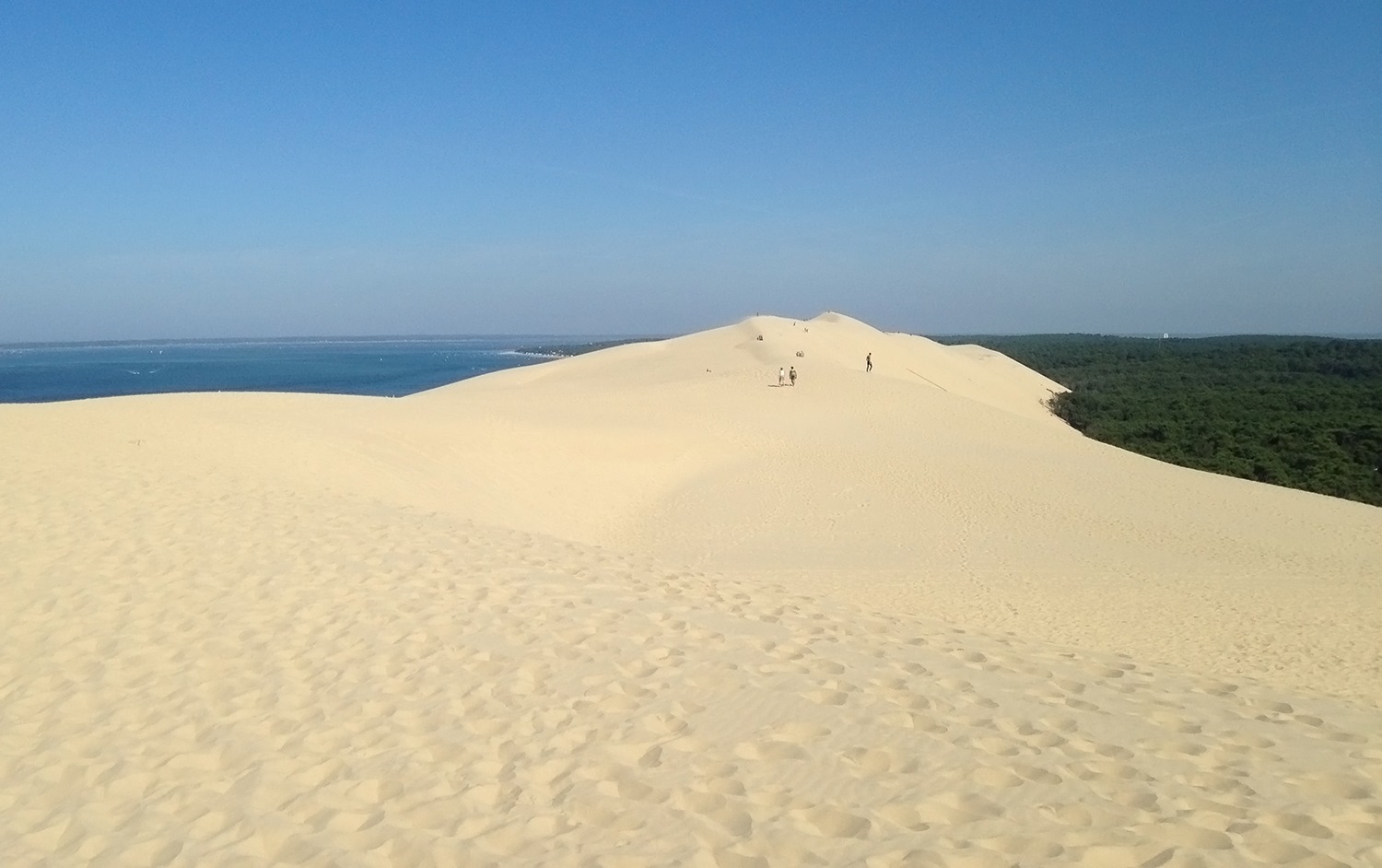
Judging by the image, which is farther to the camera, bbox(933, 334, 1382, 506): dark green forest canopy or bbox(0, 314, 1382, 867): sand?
bbox(933, 334, 1382, 506): dark green forest canopy

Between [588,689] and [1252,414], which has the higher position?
[588,689]

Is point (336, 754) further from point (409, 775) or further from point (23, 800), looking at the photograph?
point (23, 800)

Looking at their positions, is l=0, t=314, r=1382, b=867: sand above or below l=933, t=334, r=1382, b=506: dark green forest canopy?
above

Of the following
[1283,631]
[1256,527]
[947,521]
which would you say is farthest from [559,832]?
[1256,527]

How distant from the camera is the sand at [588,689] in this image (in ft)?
12.1

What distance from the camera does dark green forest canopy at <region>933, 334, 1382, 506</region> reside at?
90.6 ft

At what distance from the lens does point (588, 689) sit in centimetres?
509

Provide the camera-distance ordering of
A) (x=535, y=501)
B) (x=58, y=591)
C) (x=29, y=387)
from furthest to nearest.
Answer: (x=29, y=387) → (x=535, y=501) → (x=58, y=591)

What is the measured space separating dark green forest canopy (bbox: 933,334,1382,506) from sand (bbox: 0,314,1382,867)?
57.4ft

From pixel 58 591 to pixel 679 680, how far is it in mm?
5059

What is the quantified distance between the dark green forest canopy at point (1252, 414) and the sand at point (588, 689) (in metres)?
17.5

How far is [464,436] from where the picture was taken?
55.7 ft

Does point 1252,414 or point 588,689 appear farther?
point 1252,414

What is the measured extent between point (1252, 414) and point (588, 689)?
43336 millimetres
